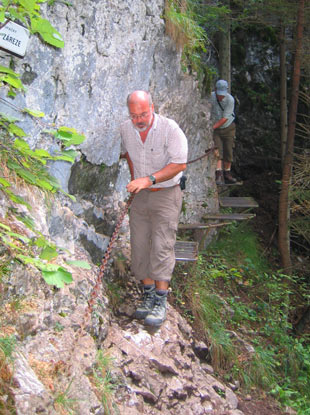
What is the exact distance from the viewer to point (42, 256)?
2.24m

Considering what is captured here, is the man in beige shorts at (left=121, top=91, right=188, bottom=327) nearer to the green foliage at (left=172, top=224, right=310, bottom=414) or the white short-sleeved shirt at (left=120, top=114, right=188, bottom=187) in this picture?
the white short-sleeved shirt at (left=120, top=114, right=188, bottom=187)

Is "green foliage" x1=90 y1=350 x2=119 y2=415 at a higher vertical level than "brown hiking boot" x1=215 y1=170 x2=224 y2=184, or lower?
lower

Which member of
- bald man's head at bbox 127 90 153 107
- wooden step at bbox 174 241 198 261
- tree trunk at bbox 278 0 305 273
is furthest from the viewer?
tree trunk at bbox 278 0 305 273

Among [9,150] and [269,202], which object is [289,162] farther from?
[9,150]

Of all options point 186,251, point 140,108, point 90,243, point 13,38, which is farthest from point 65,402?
point 186,251

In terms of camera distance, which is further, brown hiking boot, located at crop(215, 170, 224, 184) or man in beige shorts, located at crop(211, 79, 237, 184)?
brown hiking boot, located at crop(215, 170, 224, 184)

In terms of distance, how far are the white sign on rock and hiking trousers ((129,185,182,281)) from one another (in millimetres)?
1794

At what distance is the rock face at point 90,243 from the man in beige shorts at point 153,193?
0.45 m

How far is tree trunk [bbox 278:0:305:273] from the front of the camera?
905 cm

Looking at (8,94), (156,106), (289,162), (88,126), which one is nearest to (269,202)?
(289,162)

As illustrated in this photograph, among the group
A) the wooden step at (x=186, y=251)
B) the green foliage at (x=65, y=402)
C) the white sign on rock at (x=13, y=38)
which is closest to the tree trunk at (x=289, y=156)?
the wooden step at (x=186, y=251)

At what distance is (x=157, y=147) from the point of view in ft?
14.4

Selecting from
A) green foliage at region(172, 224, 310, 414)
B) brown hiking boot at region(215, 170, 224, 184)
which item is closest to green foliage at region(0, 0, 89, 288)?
green foliage at region(172, 224, 310, 414)

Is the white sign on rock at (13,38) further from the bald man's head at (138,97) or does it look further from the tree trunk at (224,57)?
the tree trunk at (224,57)
